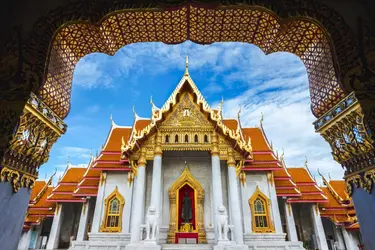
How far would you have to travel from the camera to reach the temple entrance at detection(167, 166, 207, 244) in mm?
10781

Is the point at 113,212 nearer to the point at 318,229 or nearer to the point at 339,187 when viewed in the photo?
the point at 318,229

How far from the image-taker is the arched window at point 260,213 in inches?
459

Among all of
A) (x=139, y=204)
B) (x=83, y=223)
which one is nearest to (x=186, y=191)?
(x=139, y=204)

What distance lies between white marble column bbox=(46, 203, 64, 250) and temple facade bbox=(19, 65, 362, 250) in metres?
0.05

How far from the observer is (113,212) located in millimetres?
12266

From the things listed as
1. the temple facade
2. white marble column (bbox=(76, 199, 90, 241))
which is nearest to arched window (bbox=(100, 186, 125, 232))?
the temple facade

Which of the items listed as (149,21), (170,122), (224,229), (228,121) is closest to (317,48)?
(149,21)

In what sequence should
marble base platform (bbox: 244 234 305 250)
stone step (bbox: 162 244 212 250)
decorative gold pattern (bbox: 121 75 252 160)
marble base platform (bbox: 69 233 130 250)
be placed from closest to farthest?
stone step (bbox: 162 244 212 250) → marble base platform (bbox: 244 234 305 250) → marble base platform (bbox: 69 233 130 250) → decorative gold pattern (bbox: 121 75 252 160)

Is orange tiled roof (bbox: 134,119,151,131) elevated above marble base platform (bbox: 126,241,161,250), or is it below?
above

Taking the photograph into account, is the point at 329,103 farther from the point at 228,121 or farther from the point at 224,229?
the point at 228,121

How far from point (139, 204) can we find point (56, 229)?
6945 millimetres

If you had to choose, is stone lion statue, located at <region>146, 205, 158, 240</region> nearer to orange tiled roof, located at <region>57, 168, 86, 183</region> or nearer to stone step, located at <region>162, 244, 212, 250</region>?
stone step, located at <region>162, 244, 212, 250</region>

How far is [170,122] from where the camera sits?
11.8m

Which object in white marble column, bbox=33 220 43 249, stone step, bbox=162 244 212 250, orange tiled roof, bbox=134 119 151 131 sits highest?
orange tiled roof, bbox=134 119 151 131
